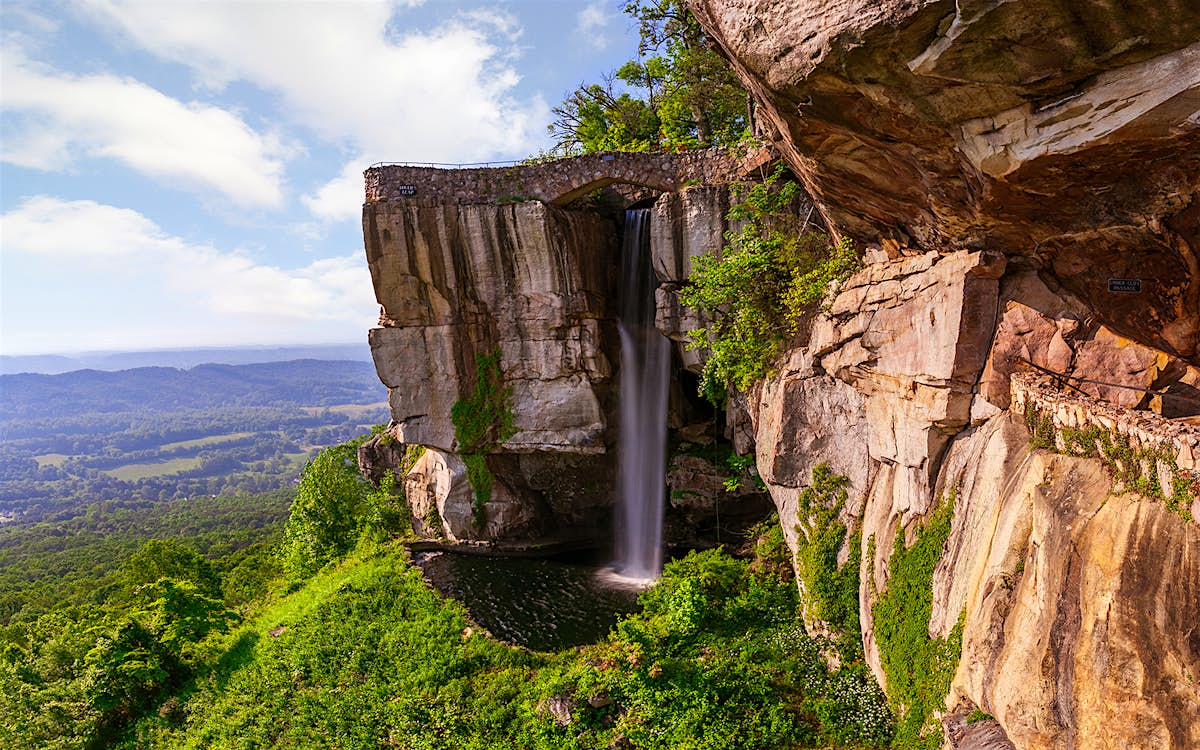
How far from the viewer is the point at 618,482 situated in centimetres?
2330

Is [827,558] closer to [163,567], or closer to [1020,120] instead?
→ [1020,120]

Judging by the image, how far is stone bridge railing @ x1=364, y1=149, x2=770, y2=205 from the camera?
19250 millimetres

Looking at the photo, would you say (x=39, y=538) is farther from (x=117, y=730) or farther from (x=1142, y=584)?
(x=1142, y=584)

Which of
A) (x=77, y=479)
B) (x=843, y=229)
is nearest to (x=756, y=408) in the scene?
(x=843, y=229)

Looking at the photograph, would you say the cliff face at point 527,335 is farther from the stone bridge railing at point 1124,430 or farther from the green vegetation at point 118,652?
the stone bridge railing at point 1124,430

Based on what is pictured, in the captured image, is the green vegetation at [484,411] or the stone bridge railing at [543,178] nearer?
the stone bridge railing at [543,178]

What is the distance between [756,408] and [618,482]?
8.59 m

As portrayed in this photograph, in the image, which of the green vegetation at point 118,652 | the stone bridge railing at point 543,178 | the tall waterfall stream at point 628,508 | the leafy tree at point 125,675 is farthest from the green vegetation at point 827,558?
the leafy tree at point 125,675

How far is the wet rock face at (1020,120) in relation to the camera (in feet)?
18.6

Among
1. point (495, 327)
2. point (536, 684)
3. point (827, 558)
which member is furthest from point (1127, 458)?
point (495, 327)

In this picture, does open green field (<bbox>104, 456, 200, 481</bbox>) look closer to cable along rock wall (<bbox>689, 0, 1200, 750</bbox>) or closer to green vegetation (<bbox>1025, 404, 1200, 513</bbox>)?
cable along rock wall (<bbox>689, 0, 1200, 750</bbox>)

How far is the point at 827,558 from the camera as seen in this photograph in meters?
12.9

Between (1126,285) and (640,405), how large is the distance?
611 inches

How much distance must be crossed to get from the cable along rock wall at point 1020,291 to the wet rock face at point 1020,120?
3cm
